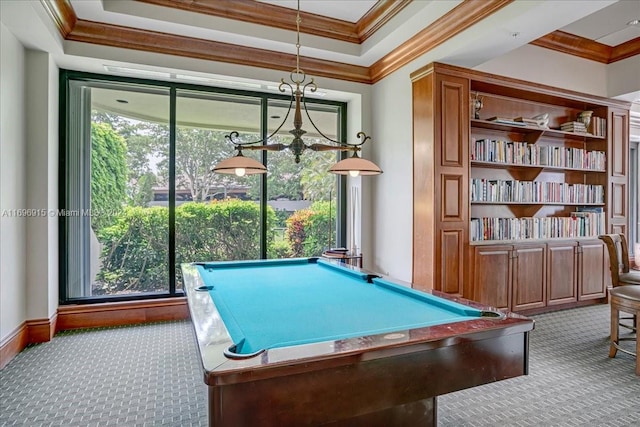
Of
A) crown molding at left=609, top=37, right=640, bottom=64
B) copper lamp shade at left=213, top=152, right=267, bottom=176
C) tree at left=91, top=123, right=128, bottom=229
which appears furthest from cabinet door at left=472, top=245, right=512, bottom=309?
tree at left=91, top=123, right=128, bottom=229

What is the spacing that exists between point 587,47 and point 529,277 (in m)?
2.87

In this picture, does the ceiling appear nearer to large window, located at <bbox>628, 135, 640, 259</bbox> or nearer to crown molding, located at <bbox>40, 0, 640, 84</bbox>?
crown molding, located at <bbox>40, 0, 640, 84</bbox>

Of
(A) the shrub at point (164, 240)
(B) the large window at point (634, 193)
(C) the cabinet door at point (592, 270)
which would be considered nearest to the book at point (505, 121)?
(C) the cabinet door at point (592, 270)

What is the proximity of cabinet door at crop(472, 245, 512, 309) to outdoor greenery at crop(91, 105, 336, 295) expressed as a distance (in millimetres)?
1972

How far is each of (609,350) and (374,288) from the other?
2.44m

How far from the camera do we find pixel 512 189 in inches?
169

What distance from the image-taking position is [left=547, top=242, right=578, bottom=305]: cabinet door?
14.2ft

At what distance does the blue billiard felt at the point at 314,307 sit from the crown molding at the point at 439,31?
7.58 feet

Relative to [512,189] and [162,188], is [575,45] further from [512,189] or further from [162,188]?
[162,188]

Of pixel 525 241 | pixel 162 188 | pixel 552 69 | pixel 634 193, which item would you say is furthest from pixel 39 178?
pixel 634 193

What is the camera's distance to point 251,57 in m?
4.07

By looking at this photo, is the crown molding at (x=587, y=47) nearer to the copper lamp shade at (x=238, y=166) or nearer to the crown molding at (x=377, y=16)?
the crown molding at (x=377, y=16)

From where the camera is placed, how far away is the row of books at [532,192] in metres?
4.10

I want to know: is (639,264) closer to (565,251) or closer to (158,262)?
(565,251)
